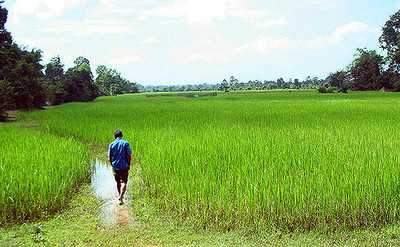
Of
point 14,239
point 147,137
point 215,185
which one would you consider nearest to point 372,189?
point 215,185

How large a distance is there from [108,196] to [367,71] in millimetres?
53279

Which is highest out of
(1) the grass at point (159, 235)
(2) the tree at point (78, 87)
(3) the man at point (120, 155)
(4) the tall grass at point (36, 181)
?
(2) the tree at point (78, 87)

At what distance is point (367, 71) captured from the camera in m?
48.5

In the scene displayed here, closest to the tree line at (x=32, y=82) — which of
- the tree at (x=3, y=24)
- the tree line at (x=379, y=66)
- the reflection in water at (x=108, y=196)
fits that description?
the tree at (x=3, y=24)

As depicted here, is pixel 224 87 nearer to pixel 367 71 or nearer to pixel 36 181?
pixel 367 71

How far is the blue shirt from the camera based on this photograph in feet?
14.8

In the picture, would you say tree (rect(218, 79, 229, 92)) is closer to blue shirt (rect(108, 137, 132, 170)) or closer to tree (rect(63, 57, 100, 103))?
tree (rect(63, 57, 100, 103))

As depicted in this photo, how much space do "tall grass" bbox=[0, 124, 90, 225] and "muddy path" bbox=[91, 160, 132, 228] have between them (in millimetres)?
384

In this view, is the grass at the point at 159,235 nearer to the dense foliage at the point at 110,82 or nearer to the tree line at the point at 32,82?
the tree line at the point at 32,82

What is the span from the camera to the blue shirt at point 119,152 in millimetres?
4508

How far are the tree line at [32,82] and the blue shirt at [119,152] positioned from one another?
1335 centimetres

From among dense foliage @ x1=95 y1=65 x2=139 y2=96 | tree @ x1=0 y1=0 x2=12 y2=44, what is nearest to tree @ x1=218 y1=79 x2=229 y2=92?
dense foliage @ x1=95 y1=65 x2=139 y2=96

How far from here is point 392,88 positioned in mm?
42812

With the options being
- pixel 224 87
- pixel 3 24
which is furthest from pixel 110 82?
pixel 3 24
